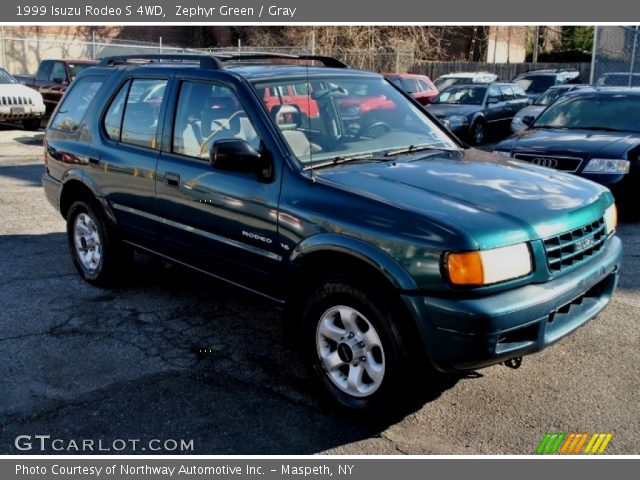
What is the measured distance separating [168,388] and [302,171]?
151cm

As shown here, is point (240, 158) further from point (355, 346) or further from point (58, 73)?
point (58, 73)

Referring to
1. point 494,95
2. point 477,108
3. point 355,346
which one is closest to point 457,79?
point 494,95

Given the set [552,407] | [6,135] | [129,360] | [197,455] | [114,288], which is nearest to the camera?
[197,455]

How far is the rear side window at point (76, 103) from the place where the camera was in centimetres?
574

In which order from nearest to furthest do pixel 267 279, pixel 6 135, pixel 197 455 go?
pixel 197 455
pixel 267 279
pixel 6 135

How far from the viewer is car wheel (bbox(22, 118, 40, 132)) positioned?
18.0 m

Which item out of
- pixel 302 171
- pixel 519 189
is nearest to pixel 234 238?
pixel 302 171

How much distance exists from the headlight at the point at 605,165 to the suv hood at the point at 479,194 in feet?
11.4

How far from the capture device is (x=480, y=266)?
317cm

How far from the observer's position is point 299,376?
A: 416 cm

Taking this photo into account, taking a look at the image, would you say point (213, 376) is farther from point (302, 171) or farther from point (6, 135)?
point (6, 135)

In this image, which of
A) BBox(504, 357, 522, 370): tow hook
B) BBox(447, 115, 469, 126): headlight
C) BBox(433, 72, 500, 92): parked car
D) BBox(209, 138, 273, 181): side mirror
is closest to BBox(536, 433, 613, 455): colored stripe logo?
BBox(504, 357, 522, 370): tow hook

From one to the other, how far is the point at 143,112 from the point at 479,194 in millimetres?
2730

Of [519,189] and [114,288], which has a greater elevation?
[519,189]
